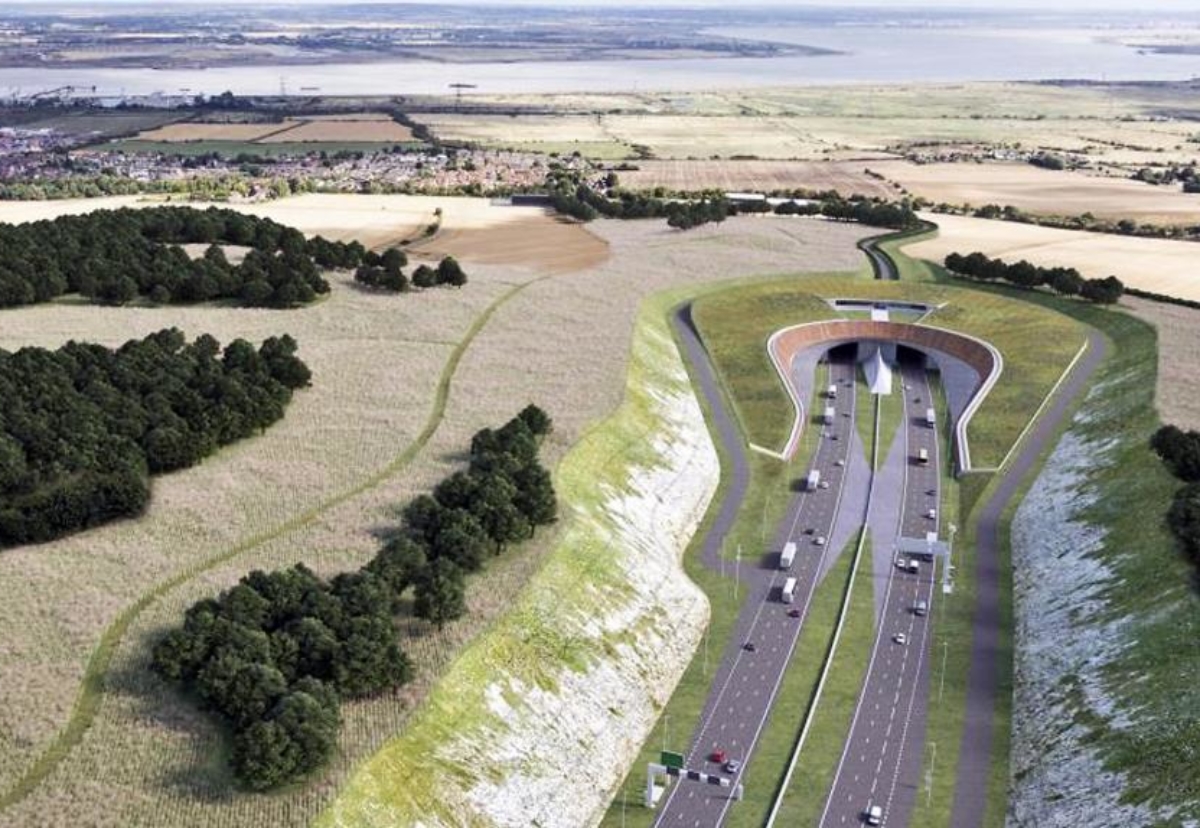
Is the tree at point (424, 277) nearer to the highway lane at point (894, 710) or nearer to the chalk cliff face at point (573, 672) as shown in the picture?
the chalk cliff face at point (573, 672)

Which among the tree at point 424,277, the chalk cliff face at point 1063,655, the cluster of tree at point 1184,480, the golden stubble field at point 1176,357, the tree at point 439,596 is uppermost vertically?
the cluster of tree at point 1184,480

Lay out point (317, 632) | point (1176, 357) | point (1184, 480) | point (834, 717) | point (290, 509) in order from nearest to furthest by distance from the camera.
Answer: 1. point (317, 632)
2. point (834, 717)
3. point (290, 509)
4. point (1184, 480)
5. point (1176, 357)

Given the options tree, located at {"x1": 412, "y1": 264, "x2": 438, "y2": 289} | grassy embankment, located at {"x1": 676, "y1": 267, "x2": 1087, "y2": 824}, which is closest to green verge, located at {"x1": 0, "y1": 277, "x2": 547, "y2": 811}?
tree, located at {"x1": 412, "y1": 264, "x2": 438, "y2": 289}

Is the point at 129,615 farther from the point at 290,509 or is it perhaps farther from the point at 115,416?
the point at 115,416

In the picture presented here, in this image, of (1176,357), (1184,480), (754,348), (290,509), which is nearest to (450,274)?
(754,348)

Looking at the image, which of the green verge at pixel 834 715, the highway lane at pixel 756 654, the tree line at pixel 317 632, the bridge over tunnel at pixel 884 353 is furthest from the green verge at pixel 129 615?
the bridge over tunnel at pixel 884 353

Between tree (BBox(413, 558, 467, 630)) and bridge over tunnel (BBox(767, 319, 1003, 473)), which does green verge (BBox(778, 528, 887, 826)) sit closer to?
tree (BBox(413, 558, 467, 630))

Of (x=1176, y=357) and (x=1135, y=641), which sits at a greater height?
(x=1176, y=357)
